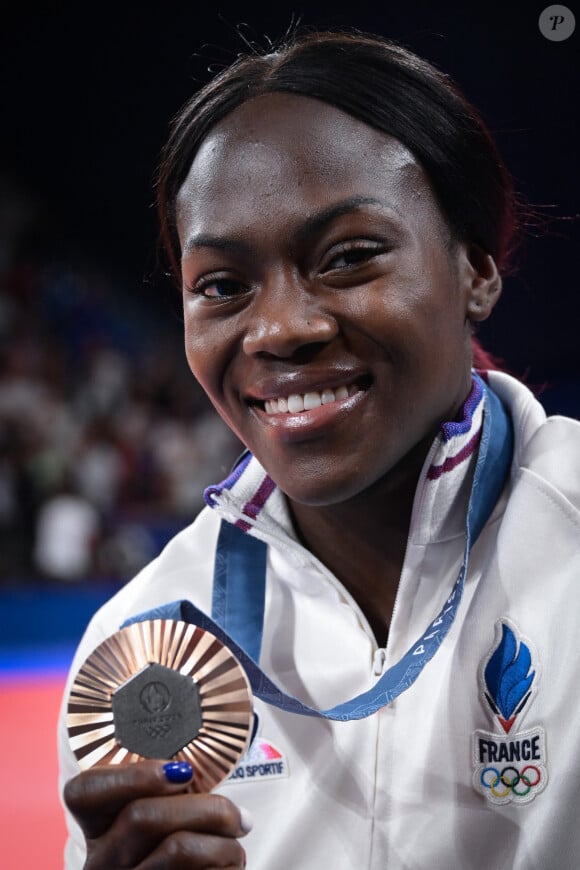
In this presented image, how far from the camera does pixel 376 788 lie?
4.96 feet

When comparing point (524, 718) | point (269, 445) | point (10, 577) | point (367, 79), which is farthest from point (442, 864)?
point (10, 577)

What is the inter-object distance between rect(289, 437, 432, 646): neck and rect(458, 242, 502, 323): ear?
24cm

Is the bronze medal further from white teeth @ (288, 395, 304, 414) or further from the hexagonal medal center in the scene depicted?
white teeth @ (288, 395, 304, 414)

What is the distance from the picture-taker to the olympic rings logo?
4.67 feet

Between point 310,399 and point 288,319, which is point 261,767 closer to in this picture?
point 310,399

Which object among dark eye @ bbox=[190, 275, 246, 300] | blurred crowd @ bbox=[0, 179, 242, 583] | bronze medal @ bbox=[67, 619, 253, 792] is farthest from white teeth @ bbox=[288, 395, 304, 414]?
blurred crowd @ bbox=[0, 179, 242, 583]

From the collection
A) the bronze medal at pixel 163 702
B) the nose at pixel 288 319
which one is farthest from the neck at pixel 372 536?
the bronze medal at pixel 163 702

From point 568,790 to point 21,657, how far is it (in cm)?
566

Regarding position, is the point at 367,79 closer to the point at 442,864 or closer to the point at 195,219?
the point at 195,219

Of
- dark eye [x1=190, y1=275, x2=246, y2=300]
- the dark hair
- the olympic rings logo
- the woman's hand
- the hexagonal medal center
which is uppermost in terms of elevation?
the dark hair

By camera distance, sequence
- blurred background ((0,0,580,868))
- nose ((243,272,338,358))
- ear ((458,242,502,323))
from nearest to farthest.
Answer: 1. nose ((243,272,338,358))
2. ear ((458,242,502,323))
3. blurred background ((0,0,580,868))

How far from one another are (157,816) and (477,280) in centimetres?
100

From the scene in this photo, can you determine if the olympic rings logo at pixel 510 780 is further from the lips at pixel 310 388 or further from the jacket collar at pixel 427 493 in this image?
the lips at pixel 310 388

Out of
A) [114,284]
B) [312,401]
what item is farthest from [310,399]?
[114,284]
